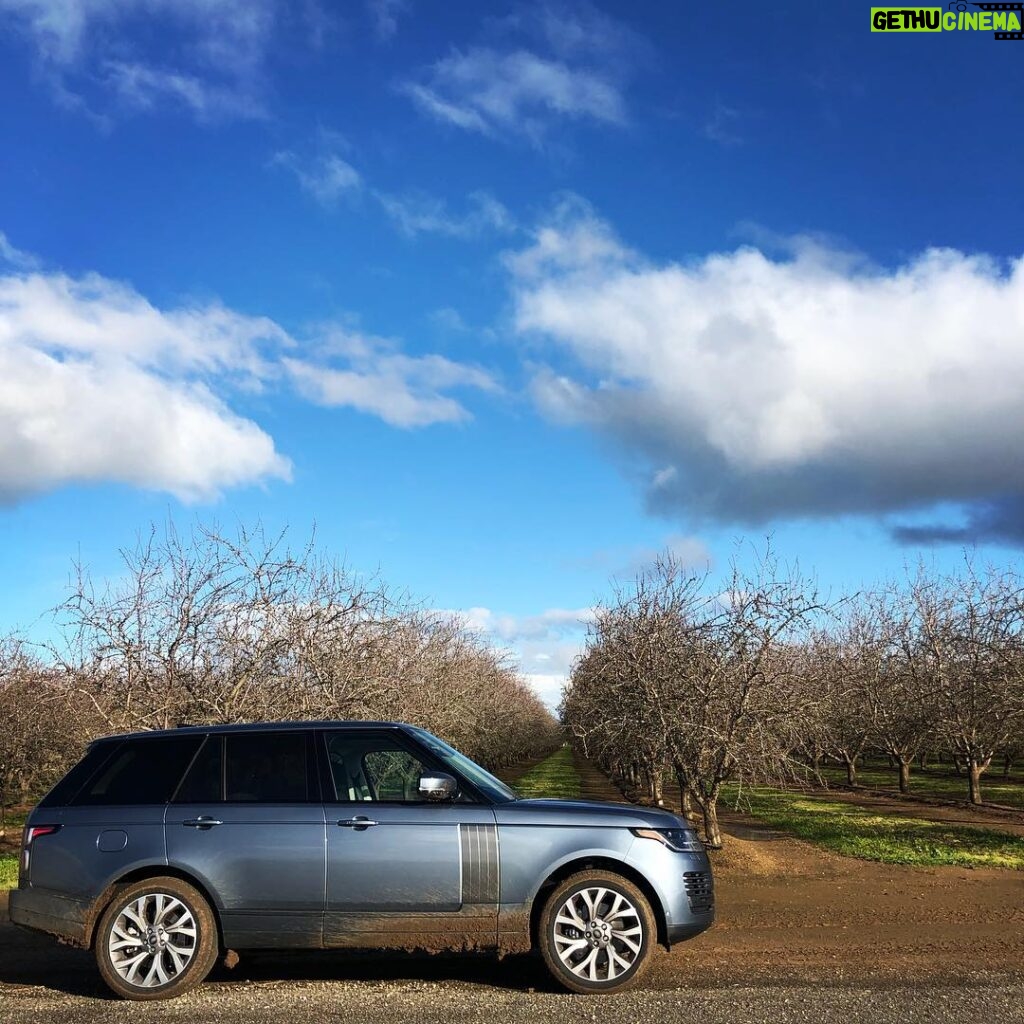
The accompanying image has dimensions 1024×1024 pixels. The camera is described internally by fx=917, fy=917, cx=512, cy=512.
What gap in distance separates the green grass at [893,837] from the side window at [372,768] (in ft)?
28.7

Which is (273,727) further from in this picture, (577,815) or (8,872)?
(8,872)

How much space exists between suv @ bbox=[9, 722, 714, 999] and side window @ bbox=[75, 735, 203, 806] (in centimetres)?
3

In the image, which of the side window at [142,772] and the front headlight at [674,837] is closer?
the front headlight at [674,837]

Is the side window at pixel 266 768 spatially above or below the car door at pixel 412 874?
above

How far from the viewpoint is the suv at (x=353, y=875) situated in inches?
231

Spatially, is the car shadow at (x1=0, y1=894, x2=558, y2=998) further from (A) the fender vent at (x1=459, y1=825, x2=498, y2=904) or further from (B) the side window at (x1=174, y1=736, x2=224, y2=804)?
(B) the side window at (x1=174, y1=736, x2=224, y2=804)

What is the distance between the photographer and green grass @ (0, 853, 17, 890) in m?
12.0

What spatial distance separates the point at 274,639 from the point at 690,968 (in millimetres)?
9446

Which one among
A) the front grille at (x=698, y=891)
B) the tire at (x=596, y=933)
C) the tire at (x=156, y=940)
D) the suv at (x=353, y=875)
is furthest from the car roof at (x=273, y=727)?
the front grille at (x=698, y=891)

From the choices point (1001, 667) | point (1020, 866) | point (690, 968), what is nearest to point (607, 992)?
point (690, 968)

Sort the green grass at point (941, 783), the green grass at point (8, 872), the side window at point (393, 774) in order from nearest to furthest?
the side window at point (393, 774), the green grass at point (8, 872), the green grass at point (941, 783)

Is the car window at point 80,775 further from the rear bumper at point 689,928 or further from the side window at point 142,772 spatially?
the rear bumper at point 689,928

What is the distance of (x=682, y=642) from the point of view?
14.8 m

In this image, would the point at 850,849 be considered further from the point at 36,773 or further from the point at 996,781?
the point at 996,781
